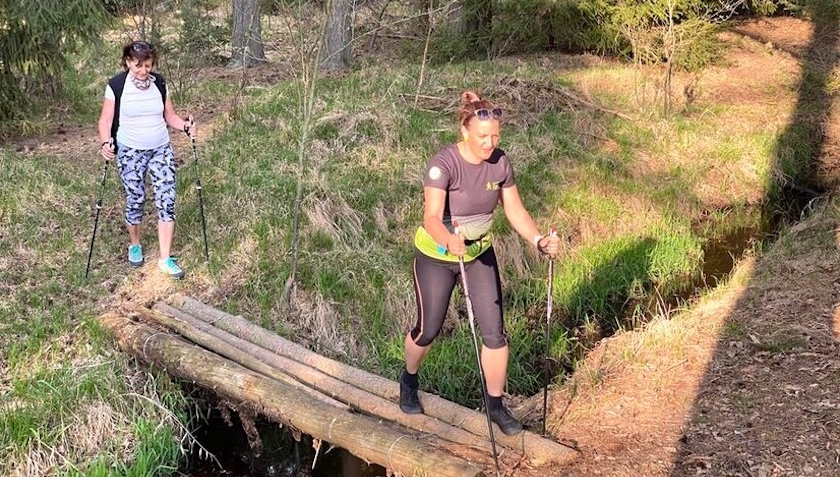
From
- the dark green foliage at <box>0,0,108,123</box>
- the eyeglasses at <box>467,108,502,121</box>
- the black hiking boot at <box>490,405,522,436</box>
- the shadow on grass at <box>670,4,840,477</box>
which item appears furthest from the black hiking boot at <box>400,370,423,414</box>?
the dark green foliage at <box>0,0,108,123</box>

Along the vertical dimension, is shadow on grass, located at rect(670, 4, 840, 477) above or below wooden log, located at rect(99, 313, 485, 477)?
above

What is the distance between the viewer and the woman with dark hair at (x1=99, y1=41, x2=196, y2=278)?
21.0ft

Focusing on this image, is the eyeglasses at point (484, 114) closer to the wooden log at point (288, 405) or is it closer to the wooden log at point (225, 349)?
the wooden log at point (288, 405)

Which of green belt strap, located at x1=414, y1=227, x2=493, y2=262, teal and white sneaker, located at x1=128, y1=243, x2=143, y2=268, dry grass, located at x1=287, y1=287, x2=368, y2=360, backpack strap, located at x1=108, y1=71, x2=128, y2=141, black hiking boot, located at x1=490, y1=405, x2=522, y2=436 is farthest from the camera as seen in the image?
teal and white sneaker, located at x1=128, y1=243, x2=143, y2=268

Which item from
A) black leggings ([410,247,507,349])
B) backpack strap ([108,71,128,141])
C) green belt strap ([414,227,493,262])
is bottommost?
black leggings ([410,247,507,349])

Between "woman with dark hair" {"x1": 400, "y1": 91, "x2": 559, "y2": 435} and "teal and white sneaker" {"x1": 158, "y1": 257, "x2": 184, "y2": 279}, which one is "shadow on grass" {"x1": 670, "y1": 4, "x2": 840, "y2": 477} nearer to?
"woman with dark hair" {"x1": 400, "y1": 91, "x2": 559, "y2": 435}

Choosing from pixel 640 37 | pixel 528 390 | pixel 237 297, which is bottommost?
pixel 528 390

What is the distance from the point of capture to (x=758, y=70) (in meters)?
15.2

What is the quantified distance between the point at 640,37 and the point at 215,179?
8383 millimetres

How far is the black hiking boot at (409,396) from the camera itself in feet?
17.1

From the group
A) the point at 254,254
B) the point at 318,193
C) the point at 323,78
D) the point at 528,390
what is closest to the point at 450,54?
the point at 323,78

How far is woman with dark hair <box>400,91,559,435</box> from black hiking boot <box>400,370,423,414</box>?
0.35 metres

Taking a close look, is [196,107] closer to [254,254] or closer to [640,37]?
[254,254]

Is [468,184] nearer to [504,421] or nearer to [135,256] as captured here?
[504,421]
